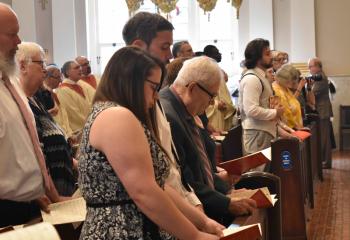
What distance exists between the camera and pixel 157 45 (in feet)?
10.9

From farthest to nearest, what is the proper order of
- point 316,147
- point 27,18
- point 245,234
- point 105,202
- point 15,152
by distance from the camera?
point 27,18
point 316,147
point 15,152
point 245,234
point 105,202

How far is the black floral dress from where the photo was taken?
2402 mm

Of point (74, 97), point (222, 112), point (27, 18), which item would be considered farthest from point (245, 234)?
point (27, 18)

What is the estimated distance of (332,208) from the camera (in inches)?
293

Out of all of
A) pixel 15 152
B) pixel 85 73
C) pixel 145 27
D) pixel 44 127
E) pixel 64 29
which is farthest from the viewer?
pixel 64 29

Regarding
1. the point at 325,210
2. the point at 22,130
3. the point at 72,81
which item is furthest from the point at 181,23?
the point at 22,130

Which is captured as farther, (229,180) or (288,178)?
(288,178)

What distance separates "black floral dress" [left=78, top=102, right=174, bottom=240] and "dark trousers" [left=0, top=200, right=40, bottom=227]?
0.83 m

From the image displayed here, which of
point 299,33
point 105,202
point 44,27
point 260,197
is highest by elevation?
point 44,27

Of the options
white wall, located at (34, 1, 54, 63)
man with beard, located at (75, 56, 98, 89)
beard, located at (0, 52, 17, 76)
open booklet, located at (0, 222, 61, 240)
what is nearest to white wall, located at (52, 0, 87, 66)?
white wall, located at (34, 1, 54, 63)

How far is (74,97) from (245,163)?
→ 4179mm

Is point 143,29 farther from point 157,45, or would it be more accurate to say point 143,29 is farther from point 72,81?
point 72,81

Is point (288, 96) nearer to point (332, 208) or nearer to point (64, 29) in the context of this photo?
point (332, 208)

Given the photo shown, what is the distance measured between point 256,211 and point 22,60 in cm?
147
